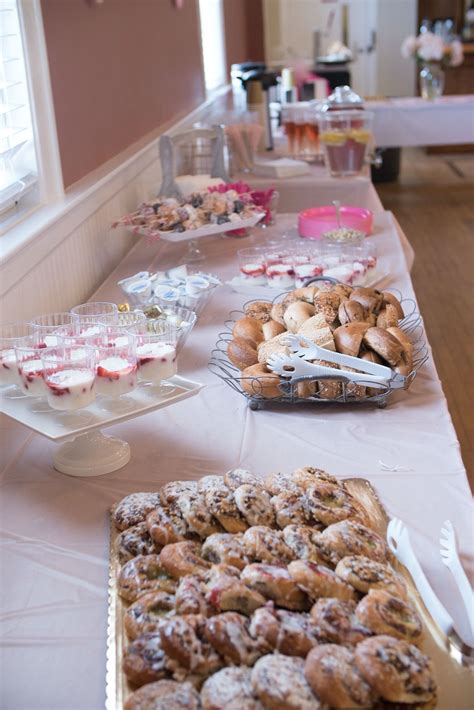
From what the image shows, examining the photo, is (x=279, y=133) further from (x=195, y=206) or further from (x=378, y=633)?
(x=378, y=633)

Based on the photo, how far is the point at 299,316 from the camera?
4.91 feet

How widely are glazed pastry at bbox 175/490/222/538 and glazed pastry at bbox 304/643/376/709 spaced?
242 millimetres

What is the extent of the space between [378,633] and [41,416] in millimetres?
581

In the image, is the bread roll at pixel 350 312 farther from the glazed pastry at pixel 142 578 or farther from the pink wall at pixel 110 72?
the pink wall at pixel 110 72

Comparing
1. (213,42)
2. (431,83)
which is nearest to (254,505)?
(213,42)

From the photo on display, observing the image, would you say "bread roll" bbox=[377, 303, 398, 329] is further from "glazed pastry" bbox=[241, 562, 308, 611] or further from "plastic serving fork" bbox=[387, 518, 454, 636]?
"glazed pastry" bbox=[241, 562, 308, 611]

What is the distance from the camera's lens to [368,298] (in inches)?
60.9

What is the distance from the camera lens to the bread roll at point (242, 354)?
1.45 m

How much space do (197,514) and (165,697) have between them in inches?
10.3

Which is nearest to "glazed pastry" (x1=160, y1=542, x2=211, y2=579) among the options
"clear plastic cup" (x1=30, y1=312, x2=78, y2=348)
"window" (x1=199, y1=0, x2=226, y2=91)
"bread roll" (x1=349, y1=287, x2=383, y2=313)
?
"clear plastic cup" (x1=30, y1=312, x2=78, y2=348)

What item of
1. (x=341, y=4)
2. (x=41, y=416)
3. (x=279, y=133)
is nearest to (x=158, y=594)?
(x=41, y=416)

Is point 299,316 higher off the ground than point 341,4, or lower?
lower

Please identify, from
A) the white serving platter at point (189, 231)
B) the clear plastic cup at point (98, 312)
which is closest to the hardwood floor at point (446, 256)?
the white serving platter at point (189, 231)

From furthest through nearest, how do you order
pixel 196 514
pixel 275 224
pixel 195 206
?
pixel 275 224, pixel 195 206, pixel 196 514
